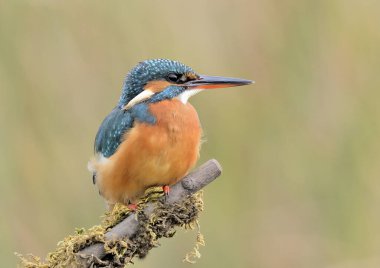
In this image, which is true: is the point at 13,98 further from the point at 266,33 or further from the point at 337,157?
the point at 337,157

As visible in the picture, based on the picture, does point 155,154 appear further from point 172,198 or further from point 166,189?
point 172,198

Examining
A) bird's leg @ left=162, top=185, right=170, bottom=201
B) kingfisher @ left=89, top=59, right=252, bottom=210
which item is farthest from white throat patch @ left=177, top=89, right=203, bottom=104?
bird's leg @ left=162, top=185, right=170, bottom=201

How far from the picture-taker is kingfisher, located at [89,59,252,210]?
2451 mm

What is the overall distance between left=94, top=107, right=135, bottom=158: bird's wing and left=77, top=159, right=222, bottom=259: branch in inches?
15.0

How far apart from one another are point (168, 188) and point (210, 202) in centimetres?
83

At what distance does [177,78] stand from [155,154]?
34 cm

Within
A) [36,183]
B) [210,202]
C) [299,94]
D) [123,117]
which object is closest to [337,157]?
[299,94]

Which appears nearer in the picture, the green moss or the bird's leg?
the green moss

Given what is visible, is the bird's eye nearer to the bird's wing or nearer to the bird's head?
the bird's head

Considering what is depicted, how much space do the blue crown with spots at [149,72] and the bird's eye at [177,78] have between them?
0.5 inches

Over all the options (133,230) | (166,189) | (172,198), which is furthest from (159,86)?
(133,230)

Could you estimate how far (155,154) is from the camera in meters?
2.45

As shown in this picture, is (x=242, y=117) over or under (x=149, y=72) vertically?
under

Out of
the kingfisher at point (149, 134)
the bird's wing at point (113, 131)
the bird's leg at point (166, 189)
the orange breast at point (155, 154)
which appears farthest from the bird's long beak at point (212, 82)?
the bird's leg at point (166, 189)
